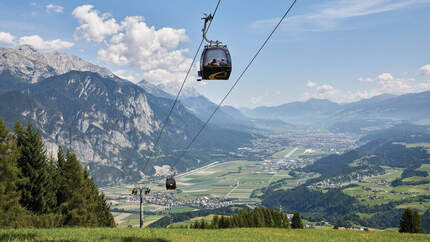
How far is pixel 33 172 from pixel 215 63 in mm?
33645

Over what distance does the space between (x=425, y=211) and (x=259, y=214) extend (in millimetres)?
164485

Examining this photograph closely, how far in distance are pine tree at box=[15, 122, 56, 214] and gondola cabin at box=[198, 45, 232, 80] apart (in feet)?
106

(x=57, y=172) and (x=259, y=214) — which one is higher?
(x=57, y=172)

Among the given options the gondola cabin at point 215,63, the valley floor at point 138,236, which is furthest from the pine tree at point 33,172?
the gondola cabin at point 215,63

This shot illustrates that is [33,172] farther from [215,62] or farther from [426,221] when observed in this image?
[426,221]

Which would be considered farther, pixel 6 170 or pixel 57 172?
pixel 57 172

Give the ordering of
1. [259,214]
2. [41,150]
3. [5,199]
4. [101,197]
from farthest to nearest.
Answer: [259,214], [101,197], [41,150], [5,199]

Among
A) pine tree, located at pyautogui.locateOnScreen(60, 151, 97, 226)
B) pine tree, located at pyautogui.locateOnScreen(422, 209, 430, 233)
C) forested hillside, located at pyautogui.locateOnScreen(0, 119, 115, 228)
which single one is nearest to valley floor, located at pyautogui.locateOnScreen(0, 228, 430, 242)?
forested hillside, located at pyautogui.locateOnScreen(0, 119, 115, 228)

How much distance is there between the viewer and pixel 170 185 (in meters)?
48.1

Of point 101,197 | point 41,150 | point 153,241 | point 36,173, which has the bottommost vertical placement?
point 101,197

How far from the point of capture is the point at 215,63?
19625mm

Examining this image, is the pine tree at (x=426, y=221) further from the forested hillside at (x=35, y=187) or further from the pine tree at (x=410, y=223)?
the forested hillside at (x=35, y=187)

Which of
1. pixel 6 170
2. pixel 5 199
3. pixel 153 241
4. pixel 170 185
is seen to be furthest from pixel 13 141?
pixel 153 241

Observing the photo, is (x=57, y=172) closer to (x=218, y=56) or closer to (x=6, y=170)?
(x=6, y=170)
